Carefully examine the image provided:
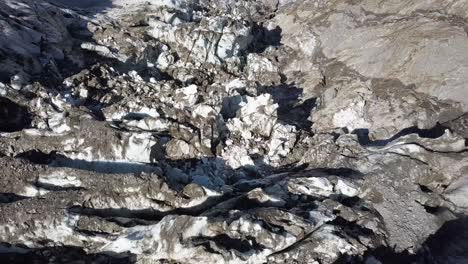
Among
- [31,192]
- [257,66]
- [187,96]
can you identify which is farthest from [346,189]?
[257,66]

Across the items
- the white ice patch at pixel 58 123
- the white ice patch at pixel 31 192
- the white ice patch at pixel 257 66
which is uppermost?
the white ice patch at pixel 257 66

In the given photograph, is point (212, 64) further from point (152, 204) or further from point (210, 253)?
point (210, 253)

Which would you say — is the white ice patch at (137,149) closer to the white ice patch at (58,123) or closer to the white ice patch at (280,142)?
the white ice patch at (58,123)

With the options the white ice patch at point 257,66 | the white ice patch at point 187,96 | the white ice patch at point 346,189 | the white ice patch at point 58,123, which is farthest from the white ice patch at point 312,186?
the white ice patch at point 257,66

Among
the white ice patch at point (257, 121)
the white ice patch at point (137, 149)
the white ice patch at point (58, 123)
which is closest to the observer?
the white ice patch at point (137, 149)

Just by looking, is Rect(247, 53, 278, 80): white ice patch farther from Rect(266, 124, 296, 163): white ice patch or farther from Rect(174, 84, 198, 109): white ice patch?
Rect(266, 124, 296, 163): white ice patch

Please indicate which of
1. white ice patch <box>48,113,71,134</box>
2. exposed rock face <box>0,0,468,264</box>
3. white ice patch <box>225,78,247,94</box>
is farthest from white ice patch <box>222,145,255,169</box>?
white ice patch <box>48,113,71,134</box>

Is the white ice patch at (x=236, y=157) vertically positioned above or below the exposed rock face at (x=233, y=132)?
below

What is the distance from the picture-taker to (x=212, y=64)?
2431 centimetres

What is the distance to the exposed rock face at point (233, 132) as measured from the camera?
454 inches

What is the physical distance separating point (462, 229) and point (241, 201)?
22.2 feet

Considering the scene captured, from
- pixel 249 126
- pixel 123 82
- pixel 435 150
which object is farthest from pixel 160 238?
pixel 123 82

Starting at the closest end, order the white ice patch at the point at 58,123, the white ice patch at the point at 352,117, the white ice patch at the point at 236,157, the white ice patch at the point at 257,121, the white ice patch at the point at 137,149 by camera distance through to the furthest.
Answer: the white ice patch at the point at 137,149
the white ice patch at the point at 58,123
the white ice patch at the point at 236,157
the white ice patch at the point at 257,121
the white ice patch at the point at 352,117

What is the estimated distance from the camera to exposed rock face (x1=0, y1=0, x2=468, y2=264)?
37.8ft
